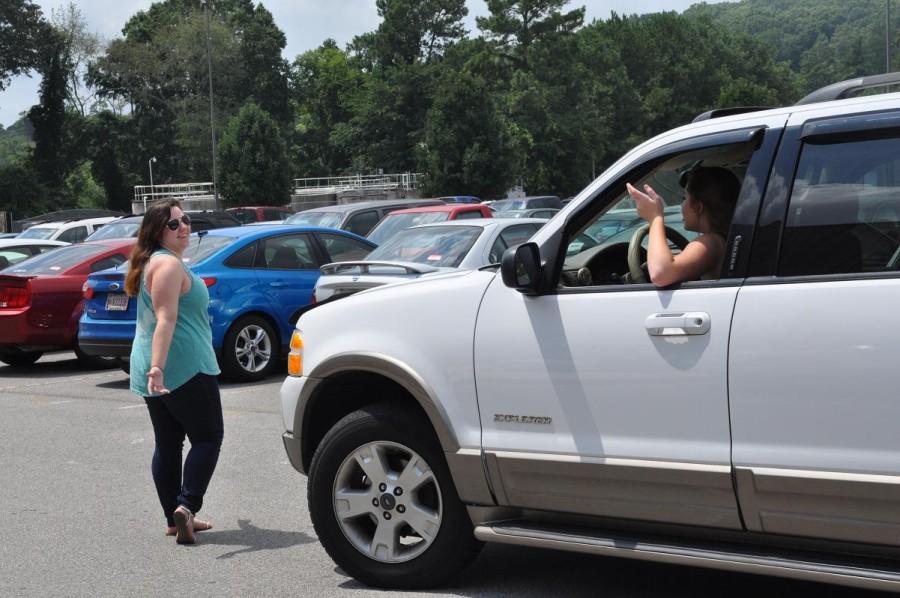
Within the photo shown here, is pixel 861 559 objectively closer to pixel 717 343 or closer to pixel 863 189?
pixel 717 343

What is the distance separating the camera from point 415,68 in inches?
3438

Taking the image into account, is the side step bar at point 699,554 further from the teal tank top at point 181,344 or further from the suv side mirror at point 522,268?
the teal tank top at point 181,344

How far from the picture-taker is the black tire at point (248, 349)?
12398 millimetres

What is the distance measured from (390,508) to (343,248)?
900 cm

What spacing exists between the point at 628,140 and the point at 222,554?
328 feet

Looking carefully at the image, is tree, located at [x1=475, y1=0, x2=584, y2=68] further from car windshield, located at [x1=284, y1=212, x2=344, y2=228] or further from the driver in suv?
the driver in suv

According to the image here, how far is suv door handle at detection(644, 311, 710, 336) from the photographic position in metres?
4.28

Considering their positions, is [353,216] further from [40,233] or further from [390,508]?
[390,508]

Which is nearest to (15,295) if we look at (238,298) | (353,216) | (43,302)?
(43,302)

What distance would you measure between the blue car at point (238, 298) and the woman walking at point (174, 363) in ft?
18.3

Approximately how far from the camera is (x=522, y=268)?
4801 mm

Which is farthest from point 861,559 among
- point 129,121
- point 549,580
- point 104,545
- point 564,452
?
point 129,121

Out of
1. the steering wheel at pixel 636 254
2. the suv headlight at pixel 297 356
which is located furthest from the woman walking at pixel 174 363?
the steering wheel at pixel 636 254

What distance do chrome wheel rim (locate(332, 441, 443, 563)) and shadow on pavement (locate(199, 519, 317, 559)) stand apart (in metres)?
1.04
